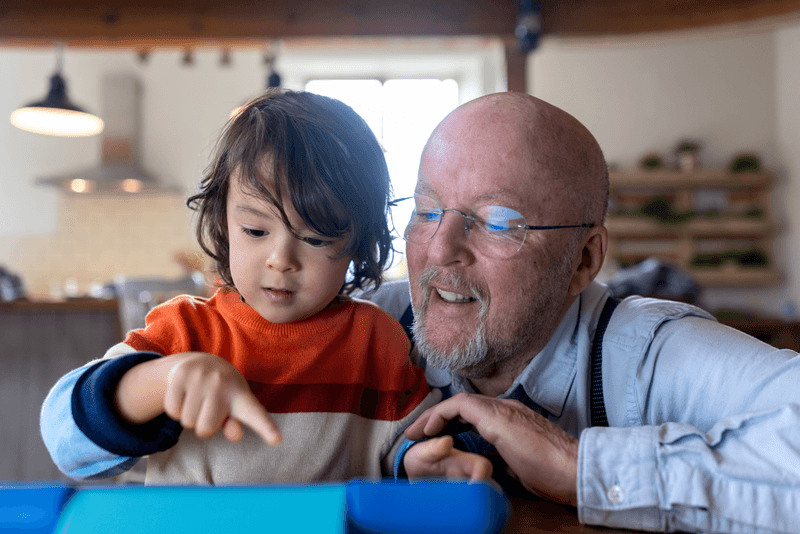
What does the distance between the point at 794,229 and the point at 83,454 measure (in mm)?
6031

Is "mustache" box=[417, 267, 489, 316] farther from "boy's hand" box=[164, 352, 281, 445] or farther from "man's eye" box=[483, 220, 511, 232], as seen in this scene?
"boy's hand" box=[164, 352, 281, 445]

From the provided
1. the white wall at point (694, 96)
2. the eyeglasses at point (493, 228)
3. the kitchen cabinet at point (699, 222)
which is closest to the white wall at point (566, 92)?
the white wall at point (694, 96)

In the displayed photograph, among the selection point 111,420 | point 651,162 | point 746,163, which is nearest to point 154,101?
point 651,162

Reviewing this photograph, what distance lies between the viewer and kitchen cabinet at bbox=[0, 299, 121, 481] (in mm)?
3125

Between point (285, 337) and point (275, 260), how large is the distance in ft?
0.43

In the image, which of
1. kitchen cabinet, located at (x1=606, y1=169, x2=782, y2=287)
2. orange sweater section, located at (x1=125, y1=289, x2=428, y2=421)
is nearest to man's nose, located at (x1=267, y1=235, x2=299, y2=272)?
orange sweater section, located at (x1=125, y1=289, x2=428, y2=421)

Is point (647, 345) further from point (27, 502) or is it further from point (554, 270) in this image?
point (27, 502)

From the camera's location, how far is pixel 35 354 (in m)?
3.16

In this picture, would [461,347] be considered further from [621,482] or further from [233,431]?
[233,431]

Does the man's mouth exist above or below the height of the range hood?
below

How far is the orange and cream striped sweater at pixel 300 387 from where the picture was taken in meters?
0.77

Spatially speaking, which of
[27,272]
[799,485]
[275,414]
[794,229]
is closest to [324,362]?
[275,414]

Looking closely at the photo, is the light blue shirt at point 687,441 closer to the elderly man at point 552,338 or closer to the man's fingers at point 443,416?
the elderly man at point 552,338

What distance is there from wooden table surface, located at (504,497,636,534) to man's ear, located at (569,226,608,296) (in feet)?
1.62
